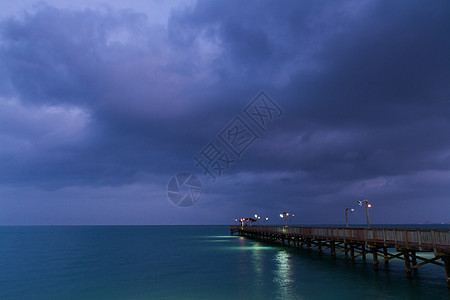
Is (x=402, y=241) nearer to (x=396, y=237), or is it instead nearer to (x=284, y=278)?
(x=396, y=237)

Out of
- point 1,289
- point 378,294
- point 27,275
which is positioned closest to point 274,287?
point 378,294

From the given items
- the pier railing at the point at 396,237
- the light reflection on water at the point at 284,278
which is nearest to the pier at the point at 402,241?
the pier railing at the point at 396,237

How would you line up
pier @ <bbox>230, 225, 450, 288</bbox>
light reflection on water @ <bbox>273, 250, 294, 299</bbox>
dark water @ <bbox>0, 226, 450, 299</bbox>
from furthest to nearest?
light reflection on water @ <bbox>273, 250, 294, 299</bbox> < dark water @ <bbox>0, 226, 450, 299</bbox> < pier @ <bbox>230, 225, 450, 288</bbox>

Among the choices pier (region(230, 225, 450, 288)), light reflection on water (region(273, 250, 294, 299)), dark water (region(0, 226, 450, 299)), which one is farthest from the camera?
light reflection on water (region(273, 250, 294, 299))

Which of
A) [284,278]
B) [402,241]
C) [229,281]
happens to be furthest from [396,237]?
[229,281]

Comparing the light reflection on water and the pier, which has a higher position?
the pier

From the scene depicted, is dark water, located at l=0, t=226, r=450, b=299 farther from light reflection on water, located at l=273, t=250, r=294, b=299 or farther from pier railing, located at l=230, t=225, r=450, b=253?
pier railing, located at l=230, t=225, r=450, b=253

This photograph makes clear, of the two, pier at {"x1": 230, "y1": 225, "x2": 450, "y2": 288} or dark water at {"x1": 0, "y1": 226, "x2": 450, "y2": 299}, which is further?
dark water at {"x1": 0, "y1": 226, "x2": 450, "y2": 299}

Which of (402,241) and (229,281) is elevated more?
(402,241)

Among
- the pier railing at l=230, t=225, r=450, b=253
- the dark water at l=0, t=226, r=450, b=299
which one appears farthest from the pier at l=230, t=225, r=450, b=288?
the dark water at l=0, t=226, r=450, b=299

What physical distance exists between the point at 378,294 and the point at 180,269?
19560mm

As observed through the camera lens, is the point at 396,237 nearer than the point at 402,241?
No

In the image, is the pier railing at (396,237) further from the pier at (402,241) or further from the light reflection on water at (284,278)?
the light reflection on water at (284,278)

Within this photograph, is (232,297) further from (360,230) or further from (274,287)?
(360,230)
